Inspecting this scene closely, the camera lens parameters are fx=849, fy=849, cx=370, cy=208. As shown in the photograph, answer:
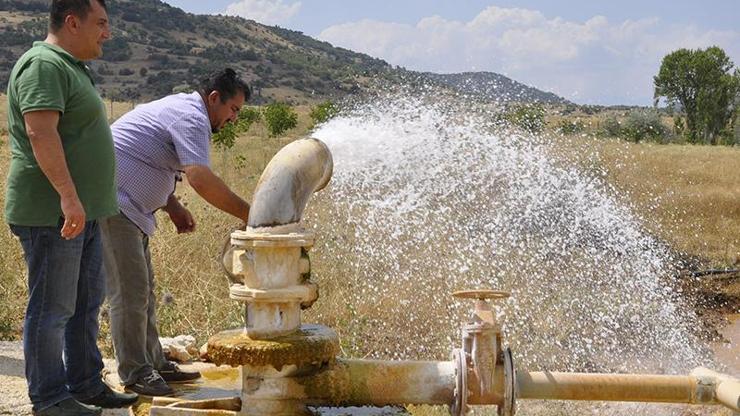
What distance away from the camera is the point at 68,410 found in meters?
2.89

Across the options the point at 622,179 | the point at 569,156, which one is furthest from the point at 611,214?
the point at 622,179

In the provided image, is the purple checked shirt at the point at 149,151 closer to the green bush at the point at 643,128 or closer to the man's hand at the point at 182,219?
the man's hand at the point at 182,219

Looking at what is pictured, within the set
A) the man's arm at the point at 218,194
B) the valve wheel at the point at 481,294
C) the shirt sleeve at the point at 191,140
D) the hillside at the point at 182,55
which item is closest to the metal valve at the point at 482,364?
the valve wheel at the point at 481,294

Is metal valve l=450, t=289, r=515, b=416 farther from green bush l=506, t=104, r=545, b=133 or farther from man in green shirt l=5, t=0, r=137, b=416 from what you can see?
green bush l=506, t=104, r=545, b=133

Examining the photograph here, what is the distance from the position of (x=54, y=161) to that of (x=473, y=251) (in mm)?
6878

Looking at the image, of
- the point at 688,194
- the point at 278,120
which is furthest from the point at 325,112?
the point at 688,194

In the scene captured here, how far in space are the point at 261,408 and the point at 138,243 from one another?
1017 mm

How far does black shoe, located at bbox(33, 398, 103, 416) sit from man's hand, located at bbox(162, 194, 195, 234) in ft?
3.37

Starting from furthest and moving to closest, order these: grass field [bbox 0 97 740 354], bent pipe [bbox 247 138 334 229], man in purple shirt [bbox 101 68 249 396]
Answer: grass field [bbox 0 97 740 354] < man in purple shirt [bbox 101 68 249 396] < bent pipe [bbox 247 138 334 229]

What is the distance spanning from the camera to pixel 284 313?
256cm

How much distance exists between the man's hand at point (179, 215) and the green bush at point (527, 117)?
943 cm

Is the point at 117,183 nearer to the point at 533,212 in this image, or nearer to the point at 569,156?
the point at 533,212

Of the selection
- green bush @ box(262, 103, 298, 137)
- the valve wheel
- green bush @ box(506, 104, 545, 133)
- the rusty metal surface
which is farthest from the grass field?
green bush @ box(262, 103, 298, 137)

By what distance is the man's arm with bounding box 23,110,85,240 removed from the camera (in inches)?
105
